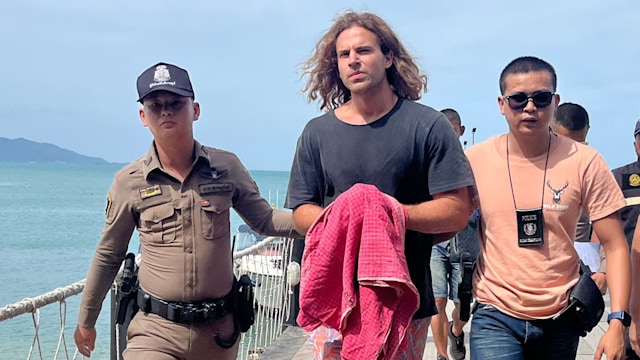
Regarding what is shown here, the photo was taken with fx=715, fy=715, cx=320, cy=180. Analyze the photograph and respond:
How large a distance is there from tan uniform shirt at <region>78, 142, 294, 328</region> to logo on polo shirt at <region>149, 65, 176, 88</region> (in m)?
0.36

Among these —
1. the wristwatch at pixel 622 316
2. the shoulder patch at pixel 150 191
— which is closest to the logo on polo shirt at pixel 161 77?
the shoulder patch at pixel 150 191

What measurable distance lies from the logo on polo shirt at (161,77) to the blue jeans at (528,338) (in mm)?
1791

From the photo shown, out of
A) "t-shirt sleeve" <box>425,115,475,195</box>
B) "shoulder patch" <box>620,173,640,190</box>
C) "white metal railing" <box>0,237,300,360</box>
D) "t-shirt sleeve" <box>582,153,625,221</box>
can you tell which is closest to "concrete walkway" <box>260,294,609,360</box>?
"white metal railing" <box>0,237,300,360</box>

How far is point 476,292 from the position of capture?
3.20 meters

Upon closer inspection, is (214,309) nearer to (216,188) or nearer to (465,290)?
(216,188)

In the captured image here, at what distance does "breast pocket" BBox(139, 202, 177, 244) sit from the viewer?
3.38 m

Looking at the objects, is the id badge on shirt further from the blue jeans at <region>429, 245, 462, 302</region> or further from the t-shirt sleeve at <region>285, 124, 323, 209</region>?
the blue jeans at <region>429, 245, 462, 302</region>

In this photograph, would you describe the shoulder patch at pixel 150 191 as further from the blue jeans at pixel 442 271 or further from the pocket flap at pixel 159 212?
the blue jeans at pixel 442 271

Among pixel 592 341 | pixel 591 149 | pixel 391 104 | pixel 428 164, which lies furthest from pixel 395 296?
pixel 592 341

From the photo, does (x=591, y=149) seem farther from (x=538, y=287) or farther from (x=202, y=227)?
(x=202, y=227)

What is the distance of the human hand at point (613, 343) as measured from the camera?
285 cm

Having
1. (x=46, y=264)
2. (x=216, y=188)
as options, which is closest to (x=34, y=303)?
(x=216, y=188)

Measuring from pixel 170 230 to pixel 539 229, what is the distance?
1.68 m

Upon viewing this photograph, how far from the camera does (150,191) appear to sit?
3400 millimetres
